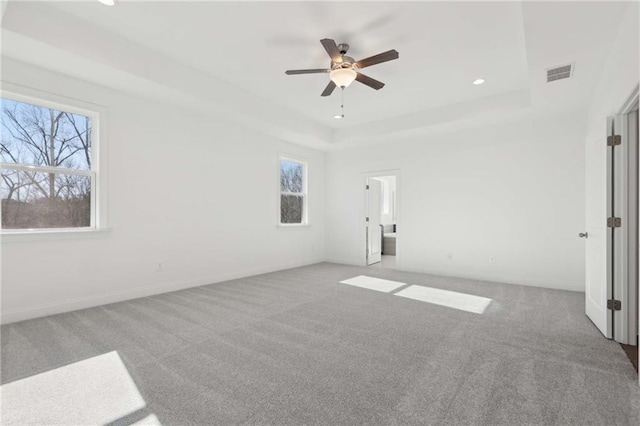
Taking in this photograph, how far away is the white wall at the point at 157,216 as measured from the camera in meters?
3.15

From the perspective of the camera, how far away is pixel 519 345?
2.48 metres

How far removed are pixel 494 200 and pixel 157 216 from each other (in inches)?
210

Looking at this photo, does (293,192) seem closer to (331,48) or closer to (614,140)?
(331,48)

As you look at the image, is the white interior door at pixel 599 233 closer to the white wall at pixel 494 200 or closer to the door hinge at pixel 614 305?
the door hinge at pixel 614 305

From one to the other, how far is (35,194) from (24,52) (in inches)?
56.3

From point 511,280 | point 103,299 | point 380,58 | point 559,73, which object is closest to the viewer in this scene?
point 380,58

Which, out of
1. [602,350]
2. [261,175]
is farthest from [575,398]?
[261,175]

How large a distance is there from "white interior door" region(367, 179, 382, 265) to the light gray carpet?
2909mm

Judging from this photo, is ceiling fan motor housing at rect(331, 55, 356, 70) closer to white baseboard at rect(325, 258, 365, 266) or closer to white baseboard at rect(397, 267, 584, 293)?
white baseboard at rect(397, 267, 584, 293)

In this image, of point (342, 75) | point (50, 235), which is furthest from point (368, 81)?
point (50, 235)

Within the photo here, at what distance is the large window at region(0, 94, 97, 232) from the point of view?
3.04 m

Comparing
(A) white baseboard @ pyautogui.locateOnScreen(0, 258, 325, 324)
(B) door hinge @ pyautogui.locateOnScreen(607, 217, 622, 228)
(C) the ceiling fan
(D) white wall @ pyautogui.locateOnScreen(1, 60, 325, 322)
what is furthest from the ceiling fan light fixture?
(A) white baseboard @ pyautogui.locateOnScreen(0, 258, 325, 324)

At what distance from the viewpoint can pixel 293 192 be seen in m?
6.38

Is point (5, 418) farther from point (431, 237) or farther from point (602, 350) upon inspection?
point (431, 237)
